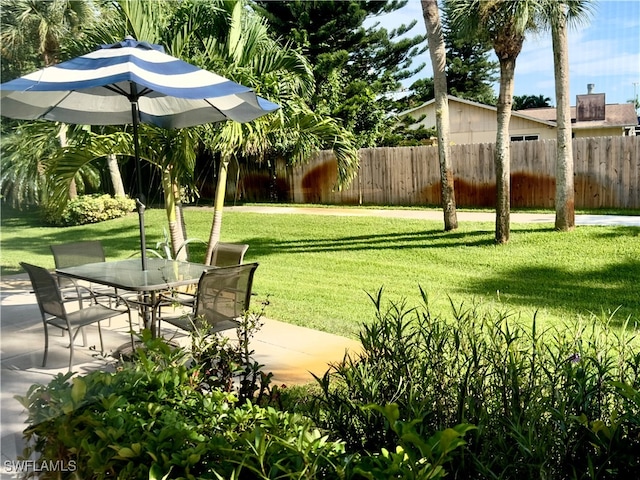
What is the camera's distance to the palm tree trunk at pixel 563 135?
739 centimetres

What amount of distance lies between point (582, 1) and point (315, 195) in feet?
23.6

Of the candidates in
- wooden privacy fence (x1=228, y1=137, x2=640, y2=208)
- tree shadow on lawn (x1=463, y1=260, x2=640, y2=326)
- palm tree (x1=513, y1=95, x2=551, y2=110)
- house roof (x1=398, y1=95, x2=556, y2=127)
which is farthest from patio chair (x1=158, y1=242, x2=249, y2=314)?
palm tree (x1=513, y1=95, x2=551, y2=110)

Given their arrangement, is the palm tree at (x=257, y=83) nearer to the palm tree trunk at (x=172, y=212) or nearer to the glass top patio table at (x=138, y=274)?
the palm tree trunk at (x=172, y=212)

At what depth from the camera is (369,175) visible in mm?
11930

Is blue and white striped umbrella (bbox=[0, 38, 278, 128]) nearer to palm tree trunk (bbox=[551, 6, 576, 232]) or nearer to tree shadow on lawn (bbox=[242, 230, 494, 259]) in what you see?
tree shadow on lawn (bbox=[242, 230, 494, 259])

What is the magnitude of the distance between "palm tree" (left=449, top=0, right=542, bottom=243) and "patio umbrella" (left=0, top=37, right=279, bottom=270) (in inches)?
152

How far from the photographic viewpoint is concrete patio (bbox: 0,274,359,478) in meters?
1.71

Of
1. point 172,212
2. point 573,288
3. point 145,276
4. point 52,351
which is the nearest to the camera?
point 52,351

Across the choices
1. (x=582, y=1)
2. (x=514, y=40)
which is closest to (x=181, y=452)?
(x=582, y=1)

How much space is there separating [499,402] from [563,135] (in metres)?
6.69

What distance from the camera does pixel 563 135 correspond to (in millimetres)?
7711

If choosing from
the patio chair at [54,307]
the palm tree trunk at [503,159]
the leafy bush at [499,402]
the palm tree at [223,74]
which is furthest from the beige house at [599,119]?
the patio chair at [54,307]

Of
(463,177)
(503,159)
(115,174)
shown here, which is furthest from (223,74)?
(463,177)

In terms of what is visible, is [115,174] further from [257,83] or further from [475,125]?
[475,125]
